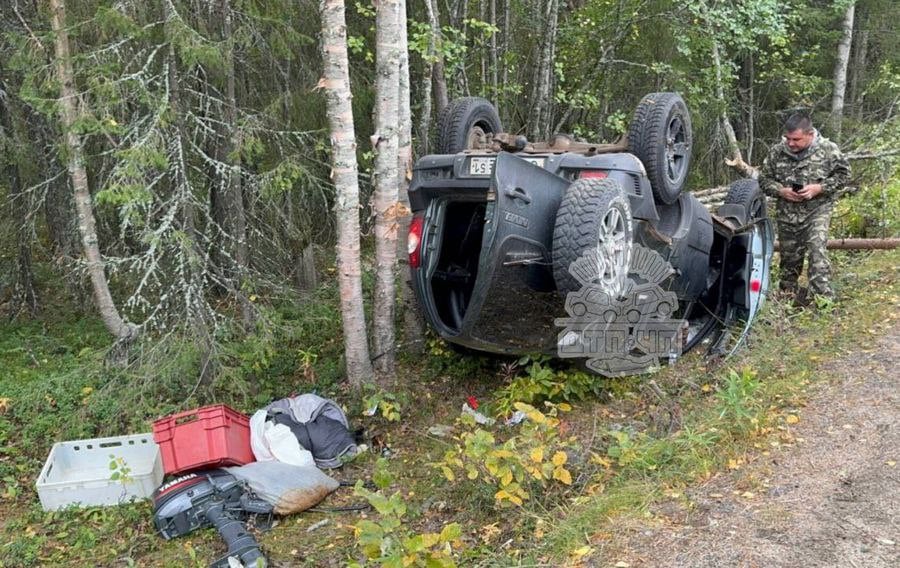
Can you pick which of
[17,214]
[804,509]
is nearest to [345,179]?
[804,509]

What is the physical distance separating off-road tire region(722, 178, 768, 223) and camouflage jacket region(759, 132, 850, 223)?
56cm

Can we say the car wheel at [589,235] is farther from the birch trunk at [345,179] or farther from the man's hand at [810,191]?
the man's hand at [810,191]

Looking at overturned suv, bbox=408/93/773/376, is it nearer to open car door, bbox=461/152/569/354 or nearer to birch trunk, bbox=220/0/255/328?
open car door, bbox=461/152/569/354

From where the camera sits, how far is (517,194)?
445 cm

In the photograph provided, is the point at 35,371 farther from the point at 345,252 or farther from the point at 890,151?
the point at 890,151

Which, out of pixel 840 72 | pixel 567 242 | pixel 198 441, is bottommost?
pixel 198 441

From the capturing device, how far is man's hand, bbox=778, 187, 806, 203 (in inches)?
253

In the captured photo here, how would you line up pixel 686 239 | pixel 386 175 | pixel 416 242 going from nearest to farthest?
pixel 416 242 → pixel 386 175 → pixel 686 239

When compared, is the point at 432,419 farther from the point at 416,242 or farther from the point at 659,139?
the point at 659,139

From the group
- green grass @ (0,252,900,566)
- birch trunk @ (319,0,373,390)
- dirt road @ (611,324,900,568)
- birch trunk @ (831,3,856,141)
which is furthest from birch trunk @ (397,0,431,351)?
birch trunk @ (831,3,856,141)

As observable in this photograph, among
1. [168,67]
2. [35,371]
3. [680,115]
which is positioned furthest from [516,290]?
[35,371]

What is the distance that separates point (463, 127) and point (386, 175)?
0.93m

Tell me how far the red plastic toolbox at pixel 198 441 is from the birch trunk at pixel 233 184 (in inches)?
58.9

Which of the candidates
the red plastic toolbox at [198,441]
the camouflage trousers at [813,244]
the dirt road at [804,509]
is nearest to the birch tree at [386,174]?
the red plastic toolbox at [198,441]
